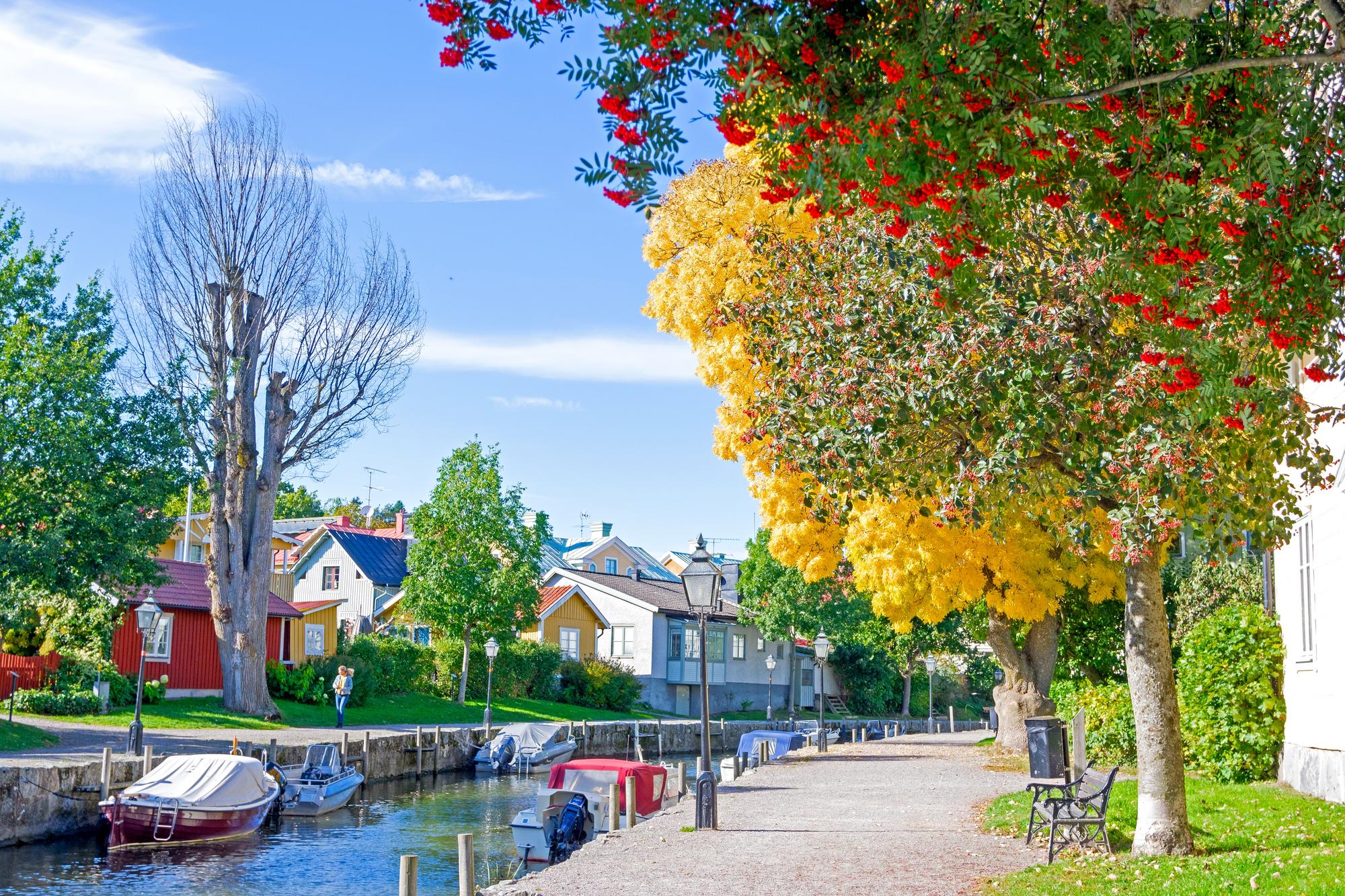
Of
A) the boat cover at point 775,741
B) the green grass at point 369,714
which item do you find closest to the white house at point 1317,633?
the boat cover at point 775,741

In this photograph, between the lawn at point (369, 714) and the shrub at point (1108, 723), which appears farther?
the lawn at point (369, 714)

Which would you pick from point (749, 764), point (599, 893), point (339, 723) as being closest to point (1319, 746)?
point (599, 893)

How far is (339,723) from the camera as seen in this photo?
123 feet

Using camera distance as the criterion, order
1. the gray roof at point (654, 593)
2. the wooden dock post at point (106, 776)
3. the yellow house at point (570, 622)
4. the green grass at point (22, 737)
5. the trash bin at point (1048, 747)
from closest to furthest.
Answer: the trash bin at point (1048, 747) → the wooden dock post at point (106, 776) → the green grass at point (22, 737) → the yellow house at point (570, 622) → the gray roof at point (654, 593)

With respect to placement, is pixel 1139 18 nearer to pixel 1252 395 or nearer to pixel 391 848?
pixel 1252 395

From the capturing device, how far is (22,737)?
26.3m

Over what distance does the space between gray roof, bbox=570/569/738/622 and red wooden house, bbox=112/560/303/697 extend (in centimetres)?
2292

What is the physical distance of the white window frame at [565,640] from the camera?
58438 mm

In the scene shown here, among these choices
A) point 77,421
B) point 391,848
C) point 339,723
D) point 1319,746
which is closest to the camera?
point 1319,746

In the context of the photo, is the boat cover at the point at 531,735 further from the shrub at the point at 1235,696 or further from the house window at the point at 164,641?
the shrub at the point at 1235,696

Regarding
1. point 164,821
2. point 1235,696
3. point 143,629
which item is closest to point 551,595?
point 143,629

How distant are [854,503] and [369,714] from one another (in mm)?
24583

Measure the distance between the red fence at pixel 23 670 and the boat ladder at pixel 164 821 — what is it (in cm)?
1527

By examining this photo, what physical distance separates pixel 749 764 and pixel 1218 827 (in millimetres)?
16990
